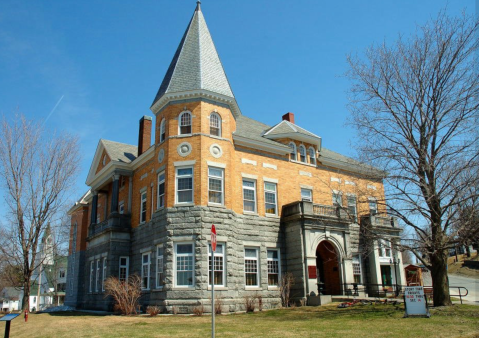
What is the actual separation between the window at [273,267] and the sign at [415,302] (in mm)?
10641

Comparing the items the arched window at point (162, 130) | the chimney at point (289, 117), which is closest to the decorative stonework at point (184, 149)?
the arched window at point (162, 130)

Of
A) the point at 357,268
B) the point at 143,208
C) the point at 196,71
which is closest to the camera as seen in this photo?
the point at 196,71

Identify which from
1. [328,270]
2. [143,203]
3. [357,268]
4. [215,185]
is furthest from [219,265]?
[357,268]

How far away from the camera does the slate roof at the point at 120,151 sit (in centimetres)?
3200

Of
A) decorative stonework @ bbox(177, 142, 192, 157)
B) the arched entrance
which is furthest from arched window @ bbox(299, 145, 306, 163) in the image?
decorative stonework @ bbox(177, 142, 192, 157)

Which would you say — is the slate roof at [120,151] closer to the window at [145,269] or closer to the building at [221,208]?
the building at [221,208]

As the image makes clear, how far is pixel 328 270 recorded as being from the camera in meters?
28.1

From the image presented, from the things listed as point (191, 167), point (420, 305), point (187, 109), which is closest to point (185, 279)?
point (191, 167)

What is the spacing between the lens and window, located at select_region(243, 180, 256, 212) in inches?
1010

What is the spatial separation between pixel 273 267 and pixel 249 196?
4784mm

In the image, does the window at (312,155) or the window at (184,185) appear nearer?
the window at (184,185)

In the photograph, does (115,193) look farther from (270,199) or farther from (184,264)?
(270,199)

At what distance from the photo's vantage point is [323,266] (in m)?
28.5

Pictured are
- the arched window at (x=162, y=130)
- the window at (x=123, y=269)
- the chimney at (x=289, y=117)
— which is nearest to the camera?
the arched window at (x=162, y=130)
